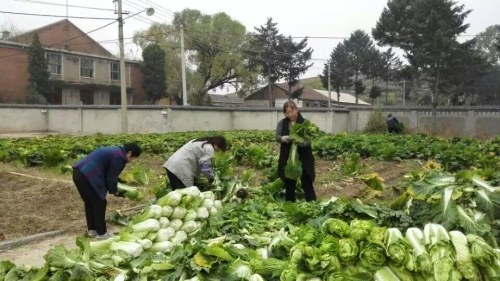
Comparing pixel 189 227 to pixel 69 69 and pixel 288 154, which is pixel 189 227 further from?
pixel 69 69

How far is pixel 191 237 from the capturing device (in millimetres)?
5352

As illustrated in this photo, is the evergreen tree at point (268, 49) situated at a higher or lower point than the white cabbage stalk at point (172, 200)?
higher

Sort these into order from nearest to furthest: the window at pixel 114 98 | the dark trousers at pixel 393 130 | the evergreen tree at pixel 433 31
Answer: the dark trousers at pixel 393 130 → the evergreen tree at pixel 433 31 → the window at pixel 114 98

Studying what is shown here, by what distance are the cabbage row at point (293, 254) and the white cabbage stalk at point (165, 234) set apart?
16mm

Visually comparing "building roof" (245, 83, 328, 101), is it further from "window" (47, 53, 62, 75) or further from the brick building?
"window" (47, 53, 62, 75)

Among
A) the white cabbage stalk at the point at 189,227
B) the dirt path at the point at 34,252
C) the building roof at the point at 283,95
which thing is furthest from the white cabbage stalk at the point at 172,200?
the building roof at the point at 283,95

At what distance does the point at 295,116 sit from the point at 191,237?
8.82 ft

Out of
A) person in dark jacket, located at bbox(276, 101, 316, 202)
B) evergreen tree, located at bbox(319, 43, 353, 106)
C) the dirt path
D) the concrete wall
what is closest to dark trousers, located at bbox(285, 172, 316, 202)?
person in dark jacket, located at bbox(276, 101, 316, 202)

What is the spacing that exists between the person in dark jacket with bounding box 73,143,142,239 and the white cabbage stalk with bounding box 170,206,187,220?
1.34m

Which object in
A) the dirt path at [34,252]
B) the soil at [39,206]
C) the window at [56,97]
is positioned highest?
the window at [56,97]

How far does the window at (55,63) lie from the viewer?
146ft

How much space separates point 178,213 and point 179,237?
13.7 inches

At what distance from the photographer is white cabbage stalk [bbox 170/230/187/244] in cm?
517

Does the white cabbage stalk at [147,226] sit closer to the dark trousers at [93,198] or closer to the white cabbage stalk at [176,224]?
the white cabbage stalk at [176,224]
